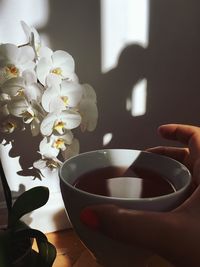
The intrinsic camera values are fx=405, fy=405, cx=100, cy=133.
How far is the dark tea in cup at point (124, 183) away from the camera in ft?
1.67

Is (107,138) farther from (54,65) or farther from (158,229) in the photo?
(158,229)

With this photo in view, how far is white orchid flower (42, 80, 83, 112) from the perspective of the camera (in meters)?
0.57

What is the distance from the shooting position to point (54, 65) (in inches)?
23.5

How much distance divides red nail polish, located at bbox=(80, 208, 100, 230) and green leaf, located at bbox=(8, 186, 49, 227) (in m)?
0.15

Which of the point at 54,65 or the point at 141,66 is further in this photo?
the point at 141,66

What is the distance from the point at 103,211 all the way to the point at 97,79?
37cm

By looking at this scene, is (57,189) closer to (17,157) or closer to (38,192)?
(17,157)

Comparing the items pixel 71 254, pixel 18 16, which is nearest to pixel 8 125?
pixel 18 16

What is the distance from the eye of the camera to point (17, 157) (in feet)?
2.43

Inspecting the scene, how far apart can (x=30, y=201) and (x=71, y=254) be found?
0.22 m

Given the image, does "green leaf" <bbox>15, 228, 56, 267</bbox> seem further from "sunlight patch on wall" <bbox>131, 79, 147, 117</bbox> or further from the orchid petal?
"sunlight patch on wall" <bbox>131, 79, 147, 117</bbox>

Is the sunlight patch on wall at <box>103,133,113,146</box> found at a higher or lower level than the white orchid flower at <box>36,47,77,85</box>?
lower

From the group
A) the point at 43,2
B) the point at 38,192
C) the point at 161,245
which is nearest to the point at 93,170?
the point at 38,192

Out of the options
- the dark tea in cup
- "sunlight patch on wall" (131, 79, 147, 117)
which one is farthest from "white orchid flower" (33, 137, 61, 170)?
"sunlight patch on wall" (131, 79, 147, 117)
